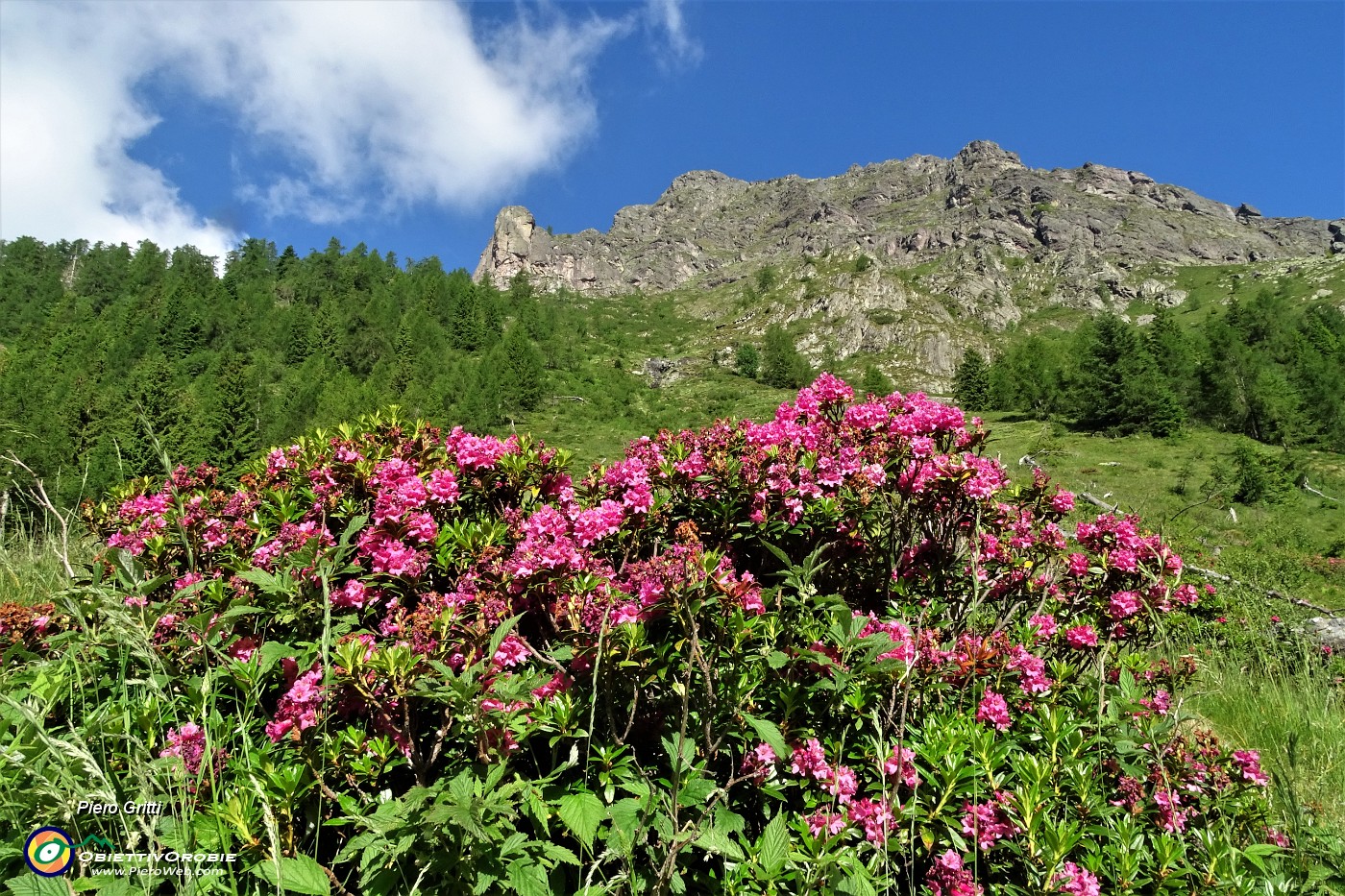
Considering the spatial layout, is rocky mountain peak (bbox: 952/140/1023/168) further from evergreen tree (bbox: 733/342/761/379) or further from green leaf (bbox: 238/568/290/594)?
green leaf (bbox: 238/568/290/594)

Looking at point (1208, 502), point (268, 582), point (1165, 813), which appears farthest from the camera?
point (1208, 502)

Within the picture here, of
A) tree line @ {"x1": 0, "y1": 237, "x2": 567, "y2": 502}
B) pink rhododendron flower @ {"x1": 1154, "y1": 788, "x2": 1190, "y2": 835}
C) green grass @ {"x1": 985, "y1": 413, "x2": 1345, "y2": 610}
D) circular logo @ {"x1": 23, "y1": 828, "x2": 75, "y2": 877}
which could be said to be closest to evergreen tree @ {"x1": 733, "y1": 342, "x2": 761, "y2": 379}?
tree line @ {"x1": 0, "y1": 237, "x2": 567, "y2": 502}

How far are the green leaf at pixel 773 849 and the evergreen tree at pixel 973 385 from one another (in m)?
61.0

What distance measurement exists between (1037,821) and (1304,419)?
165ft

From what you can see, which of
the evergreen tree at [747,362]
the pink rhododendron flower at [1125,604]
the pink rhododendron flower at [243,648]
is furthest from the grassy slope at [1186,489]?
the evergreen tree at [747,362]

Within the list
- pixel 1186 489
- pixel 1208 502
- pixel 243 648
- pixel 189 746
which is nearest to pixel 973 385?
pixel 1186 489

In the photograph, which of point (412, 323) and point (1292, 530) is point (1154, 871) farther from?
point (412, 323)

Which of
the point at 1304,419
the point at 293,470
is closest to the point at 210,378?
the point at 293,470

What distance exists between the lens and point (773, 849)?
156cm

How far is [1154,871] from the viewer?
1.67 m

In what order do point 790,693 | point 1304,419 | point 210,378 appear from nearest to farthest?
point 790,693 → point 1304,419 → point 210,378

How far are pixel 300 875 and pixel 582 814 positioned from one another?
2.27 ft

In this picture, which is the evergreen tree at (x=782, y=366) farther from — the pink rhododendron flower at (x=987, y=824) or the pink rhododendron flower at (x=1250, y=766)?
the pink rhododendron flower at (x=987, y=824)

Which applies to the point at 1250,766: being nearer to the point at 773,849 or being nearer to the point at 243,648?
the point at 773,849
